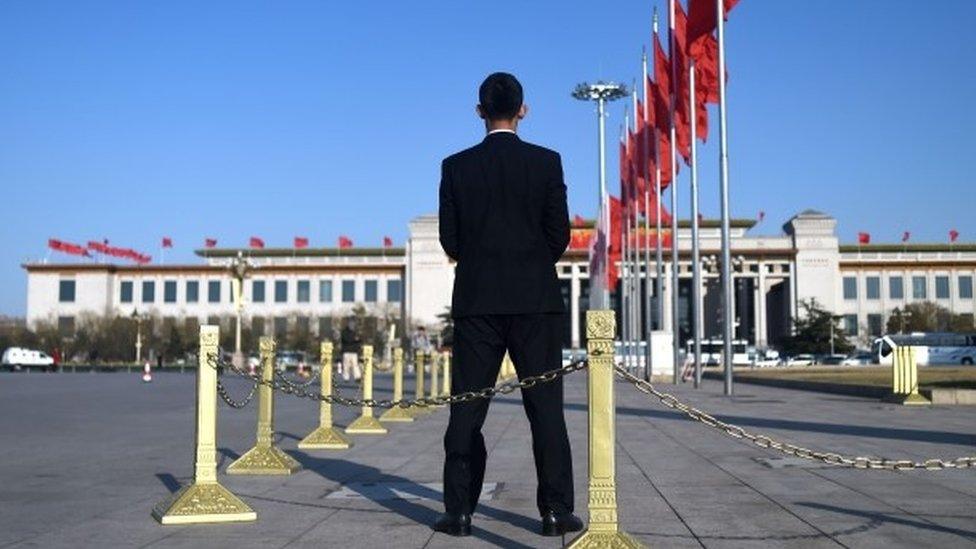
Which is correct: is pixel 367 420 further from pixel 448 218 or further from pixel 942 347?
pixel 942 347

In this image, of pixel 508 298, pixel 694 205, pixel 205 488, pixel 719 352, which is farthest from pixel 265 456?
pixel 719 352

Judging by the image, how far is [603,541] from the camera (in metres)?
4.46

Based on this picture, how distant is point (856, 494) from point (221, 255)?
11558 centimetres

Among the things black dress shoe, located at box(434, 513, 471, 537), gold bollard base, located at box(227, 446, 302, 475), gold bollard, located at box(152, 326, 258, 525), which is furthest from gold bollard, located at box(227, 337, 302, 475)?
black dress shoe, located at box(434, 513, 471, 537)

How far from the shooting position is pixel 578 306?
340ft

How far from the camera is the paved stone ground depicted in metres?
5.36

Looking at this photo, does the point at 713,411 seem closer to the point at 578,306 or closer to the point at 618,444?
the point at 618,444

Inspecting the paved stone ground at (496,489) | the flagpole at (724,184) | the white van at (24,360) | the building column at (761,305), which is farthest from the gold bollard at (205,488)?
the building column at (761,305)

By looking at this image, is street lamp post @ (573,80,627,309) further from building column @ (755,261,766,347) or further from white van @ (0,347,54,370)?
building column @ (755,261,766,347)

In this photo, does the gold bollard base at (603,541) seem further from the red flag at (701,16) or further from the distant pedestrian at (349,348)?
the distant pedestrian at (349,348)

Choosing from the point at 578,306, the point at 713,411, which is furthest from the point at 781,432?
the point at 578,306

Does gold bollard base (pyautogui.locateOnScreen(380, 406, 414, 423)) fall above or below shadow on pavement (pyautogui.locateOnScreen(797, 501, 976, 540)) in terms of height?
below

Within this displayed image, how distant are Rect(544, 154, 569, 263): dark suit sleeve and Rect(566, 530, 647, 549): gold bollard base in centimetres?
142

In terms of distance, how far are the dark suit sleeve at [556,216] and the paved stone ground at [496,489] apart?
146 cm
